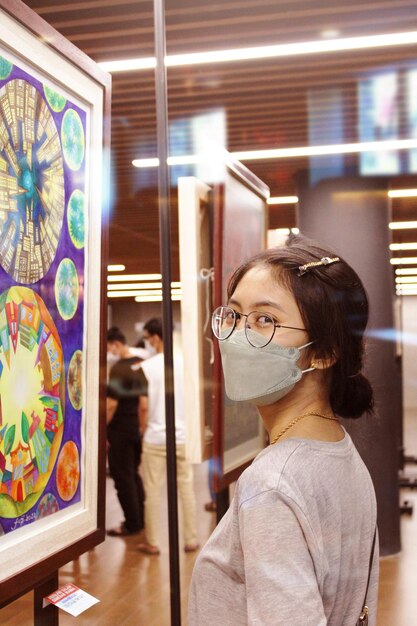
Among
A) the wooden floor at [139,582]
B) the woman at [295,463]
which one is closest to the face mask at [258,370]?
the woman at [295,463]

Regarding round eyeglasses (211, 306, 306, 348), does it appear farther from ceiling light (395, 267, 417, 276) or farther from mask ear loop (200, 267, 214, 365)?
ceiling light (395, 267, 417, 276)

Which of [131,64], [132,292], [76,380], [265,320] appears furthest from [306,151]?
[265,320]

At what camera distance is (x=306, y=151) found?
2.68m

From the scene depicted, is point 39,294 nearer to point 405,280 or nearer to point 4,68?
point 4,68

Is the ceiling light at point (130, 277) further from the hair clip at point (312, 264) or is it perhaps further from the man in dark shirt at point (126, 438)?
the man in dark shirt at point (126, 438)

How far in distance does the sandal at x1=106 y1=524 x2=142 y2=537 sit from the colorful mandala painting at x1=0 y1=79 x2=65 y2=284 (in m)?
2.03


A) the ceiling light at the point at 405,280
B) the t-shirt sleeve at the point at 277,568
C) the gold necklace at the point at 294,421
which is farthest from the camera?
the ceiling light at the point at 405,280

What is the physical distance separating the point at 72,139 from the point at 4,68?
0.74 ft

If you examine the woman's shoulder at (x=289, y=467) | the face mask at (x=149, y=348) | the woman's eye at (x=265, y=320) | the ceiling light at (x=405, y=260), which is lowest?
the woman's shoulder at (x=289, y=467)

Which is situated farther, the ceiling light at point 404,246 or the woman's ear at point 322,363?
the ceiling light at point 404,246

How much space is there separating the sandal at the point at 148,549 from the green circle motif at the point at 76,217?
1997mm

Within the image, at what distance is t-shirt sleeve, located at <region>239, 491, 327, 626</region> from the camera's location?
2.34 ft

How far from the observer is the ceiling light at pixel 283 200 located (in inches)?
86.4
